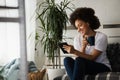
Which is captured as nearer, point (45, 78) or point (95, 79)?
point (95, 79)

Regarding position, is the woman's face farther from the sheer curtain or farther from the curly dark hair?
the sheer curtain

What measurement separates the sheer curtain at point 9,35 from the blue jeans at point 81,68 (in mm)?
1647

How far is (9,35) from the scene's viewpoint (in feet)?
14.8

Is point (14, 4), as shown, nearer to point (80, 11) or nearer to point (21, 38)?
point (21, 38)

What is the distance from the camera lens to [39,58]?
4.72 metres

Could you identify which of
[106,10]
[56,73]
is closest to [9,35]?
[56,73]

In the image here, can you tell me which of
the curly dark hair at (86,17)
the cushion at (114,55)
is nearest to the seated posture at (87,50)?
the curly dark hair at (86,17)

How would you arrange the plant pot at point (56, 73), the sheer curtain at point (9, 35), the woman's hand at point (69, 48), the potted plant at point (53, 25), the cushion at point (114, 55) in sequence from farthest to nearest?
the sheer curtain at point (9, 35) → the potted plant at point (53, 25) → the plant pot at point (56, 73) → the cushion at point (114, 55) → the woman's hand at point (69, 48)

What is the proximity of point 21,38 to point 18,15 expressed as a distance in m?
0.38

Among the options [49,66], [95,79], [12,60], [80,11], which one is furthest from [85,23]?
[12,60]

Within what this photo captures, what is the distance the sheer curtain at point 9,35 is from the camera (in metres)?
4.37

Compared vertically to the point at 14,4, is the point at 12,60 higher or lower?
lower

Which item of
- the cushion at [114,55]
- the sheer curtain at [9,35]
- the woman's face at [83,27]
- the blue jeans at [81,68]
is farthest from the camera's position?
the sheer curtain at [9,35]

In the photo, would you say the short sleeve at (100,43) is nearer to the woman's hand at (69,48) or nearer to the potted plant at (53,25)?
the woman's hand at (69,48)
